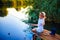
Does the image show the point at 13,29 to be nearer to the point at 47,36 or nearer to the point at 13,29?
the point at 13,29

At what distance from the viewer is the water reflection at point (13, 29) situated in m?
2.93

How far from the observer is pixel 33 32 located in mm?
2965

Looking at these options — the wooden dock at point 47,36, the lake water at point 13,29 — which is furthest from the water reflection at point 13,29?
the wooden dock at point 47,36

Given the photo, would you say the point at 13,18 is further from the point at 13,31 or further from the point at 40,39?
the point at 40,39

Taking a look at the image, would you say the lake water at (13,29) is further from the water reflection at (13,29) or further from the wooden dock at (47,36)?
the wooden dock at (47,36)

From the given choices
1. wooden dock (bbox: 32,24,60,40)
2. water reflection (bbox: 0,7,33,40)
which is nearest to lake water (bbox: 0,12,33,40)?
water reflection (bbox: 0,7,33,40)

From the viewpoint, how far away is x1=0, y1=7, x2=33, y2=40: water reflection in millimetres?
2932

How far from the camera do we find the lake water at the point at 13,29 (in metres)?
2.93

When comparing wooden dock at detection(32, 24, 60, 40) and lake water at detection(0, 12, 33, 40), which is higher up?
lake water at detection(0, 12, 33, 40)

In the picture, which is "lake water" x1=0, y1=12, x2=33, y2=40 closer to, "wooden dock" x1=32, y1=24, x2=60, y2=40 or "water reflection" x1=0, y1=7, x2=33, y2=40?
"water reflection" x1=0, y1=7, x2=33, y2=40

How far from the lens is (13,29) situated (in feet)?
9.66

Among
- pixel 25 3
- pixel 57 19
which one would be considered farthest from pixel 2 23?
pixel 57 19

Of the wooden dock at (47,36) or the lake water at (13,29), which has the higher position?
the lake water at (13,29)

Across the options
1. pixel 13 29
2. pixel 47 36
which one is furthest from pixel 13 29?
pixel 47 36
